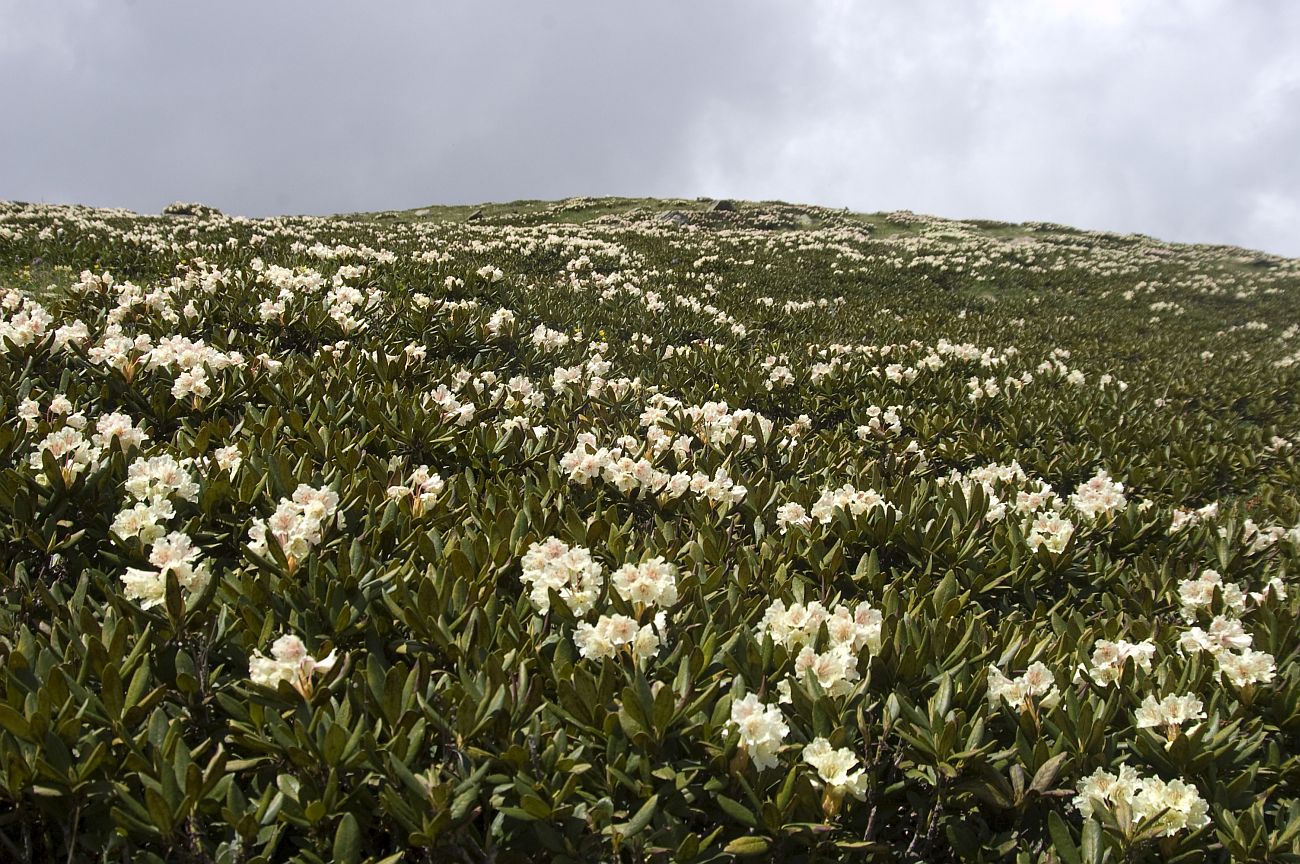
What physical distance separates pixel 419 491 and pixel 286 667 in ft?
4.39

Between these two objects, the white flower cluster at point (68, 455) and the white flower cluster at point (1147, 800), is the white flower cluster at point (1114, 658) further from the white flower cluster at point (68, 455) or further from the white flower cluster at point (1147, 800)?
the white flower cluster at point (68, 455)

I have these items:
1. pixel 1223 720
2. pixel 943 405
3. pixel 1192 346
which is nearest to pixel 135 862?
pixel 1223 720

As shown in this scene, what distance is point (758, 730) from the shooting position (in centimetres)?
203

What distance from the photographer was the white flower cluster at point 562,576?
2529mm

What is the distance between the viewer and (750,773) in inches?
81.1

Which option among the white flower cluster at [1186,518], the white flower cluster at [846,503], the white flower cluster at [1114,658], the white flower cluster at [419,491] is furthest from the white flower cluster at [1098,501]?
the white flower cluster at [419,491]

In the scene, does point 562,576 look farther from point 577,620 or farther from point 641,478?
point 641,478

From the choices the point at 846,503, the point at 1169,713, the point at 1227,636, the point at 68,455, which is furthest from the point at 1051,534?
the point at 68,455

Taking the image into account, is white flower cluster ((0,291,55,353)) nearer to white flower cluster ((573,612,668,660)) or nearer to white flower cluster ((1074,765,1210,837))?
white flower cluster ((573,612,668,660))

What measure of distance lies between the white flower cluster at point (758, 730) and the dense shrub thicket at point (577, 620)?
0.04 feet

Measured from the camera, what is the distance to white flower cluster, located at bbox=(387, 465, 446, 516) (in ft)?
10.4

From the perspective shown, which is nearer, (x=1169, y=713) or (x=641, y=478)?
(x=1169, y=713)

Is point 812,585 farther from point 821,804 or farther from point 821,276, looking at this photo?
point 821,276

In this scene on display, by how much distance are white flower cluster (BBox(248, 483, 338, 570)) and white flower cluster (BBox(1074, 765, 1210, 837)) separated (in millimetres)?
2733
